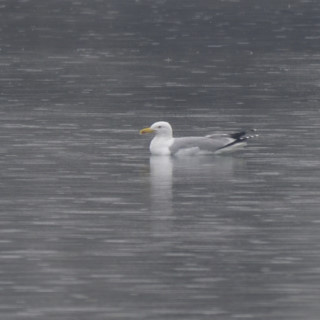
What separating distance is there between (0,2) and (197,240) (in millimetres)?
77744

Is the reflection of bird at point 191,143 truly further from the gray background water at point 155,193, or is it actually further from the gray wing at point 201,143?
the gray background water at point 155,193

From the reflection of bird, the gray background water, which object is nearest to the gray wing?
the reflection of bird

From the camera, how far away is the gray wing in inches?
1047

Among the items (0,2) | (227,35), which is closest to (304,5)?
(0,2)

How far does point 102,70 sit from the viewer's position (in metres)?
46.0

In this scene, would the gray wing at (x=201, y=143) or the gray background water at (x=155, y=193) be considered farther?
the gray wing at (x=201, y=143)

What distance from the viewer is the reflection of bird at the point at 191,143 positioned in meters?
26.6

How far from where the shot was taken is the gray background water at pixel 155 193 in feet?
52.7

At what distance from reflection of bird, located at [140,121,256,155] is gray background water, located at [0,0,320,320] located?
0.74 ft

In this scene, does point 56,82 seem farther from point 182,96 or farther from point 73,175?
point 73,175

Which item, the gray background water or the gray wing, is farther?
the gray wing

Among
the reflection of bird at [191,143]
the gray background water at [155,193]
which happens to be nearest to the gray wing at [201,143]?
the reflection of bird at [191,143]

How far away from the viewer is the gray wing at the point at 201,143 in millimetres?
26594

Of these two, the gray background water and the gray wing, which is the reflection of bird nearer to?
the gray wing
